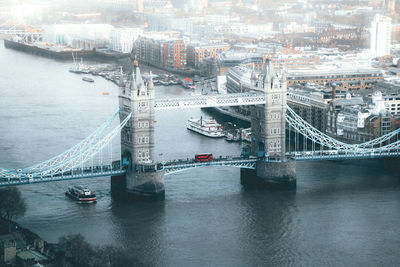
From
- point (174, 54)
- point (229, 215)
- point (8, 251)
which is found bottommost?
point (229, 215)

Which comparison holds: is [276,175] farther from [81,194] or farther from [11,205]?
[11,205]

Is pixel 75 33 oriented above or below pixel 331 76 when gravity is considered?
below

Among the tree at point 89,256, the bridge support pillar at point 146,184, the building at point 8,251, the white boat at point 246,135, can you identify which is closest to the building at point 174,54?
the white boat at point 246,135

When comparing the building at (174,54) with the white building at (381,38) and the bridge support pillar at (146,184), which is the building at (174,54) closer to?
the white building at (381,38)

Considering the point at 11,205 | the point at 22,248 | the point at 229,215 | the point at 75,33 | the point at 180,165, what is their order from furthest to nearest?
1. the point at 75,33
2. the point at 180,165
3. the point at 229,215
4. the point at 11,205
5. the point at 22,248

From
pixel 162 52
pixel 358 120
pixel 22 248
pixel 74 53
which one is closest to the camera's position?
pixel 22 248

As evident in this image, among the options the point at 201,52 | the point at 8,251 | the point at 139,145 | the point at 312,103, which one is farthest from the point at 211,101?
the point at 201,52

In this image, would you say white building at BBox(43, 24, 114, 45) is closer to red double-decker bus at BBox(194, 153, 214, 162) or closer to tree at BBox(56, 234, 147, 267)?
red double-decker bus at BBox(194, 153, 214, 162)

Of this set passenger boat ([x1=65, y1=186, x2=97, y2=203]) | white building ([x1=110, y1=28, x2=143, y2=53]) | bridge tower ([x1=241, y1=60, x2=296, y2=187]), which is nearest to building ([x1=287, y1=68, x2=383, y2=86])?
bridge tower ([x1=241, y1=60, x2=296, y2=187])

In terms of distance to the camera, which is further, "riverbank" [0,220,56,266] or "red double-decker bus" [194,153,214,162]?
"red double-decker bus" [194,153,214,162]
